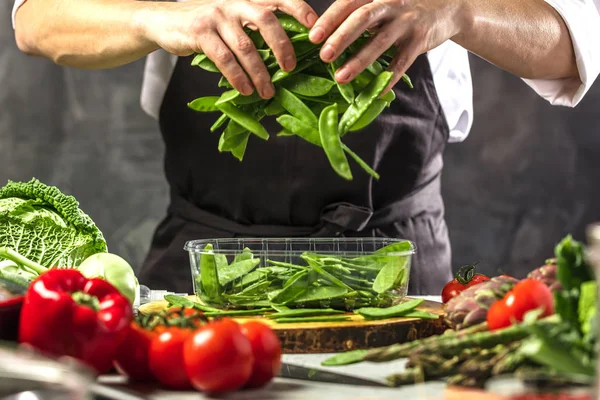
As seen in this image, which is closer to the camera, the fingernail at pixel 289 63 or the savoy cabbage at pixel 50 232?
the fingernail at pixel 289 63

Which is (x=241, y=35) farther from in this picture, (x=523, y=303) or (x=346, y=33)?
(x=523, y=303)

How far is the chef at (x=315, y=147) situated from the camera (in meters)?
2.12

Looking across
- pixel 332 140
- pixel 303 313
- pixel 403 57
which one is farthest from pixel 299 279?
pixel 403 57

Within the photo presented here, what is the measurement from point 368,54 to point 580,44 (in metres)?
0.87

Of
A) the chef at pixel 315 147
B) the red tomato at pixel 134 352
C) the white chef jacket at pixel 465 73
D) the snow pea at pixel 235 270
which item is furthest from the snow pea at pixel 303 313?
the white chef jacket at pixel 465 73

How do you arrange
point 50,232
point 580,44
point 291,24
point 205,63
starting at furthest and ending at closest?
point 580,44
point 50,232
point 205,63
point 291,24

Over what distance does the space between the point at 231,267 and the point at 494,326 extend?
0.63 m

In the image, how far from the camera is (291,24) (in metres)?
1.68

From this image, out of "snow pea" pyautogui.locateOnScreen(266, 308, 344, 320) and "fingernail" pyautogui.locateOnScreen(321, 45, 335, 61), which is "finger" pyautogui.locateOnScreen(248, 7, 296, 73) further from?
"snow pea" pyautogui.locateOnScreen(266, 308, 344, 320)

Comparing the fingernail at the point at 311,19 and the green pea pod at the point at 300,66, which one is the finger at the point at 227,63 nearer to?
the green pea pod at the point at 300,66

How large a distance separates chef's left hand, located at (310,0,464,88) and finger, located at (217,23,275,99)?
4.8 inches

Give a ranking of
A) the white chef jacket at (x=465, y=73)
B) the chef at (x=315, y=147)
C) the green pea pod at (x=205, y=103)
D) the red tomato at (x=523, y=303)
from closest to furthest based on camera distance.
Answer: the red tomato at (x=523, y=303) → the green pea pod at (x=205, y=103) → the chef at (x=315, y=147) → the white chef jacket at (x=465, y=73)

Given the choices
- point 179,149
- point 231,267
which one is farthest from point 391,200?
point 231,267

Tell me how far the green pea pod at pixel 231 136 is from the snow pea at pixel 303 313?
38 centimetres
